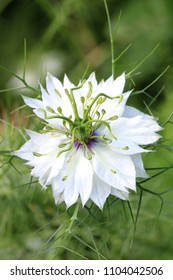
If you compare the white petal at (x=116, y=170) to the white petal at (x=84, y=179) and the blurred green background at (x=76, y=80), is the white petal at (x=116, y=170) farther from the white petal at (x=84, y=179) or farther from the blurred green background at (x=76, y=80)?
the blurred green background at (x=76, y=80)

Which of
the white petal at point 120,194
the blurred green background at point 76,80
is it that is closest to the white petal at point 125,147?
the white petal at point 120,194

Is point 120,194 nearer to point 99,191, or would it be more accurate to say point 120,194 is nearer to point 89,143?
point 99,191

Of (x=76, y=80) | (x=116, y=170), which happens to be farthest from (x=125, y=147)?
(x=76, y=80)

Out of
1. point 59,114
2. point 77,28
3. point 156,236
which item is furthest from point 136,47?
point 59,114

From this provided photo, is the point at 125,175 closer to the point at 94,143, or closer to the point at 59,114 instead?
the point at 94,143

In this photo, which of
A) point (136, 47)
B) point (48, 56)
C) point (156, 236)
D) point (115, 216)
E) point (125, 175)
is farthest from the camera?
point (48, 56)

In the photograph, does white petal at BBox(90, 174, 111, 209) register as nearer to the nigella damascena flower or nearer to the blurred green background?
the nigella damascena flower
